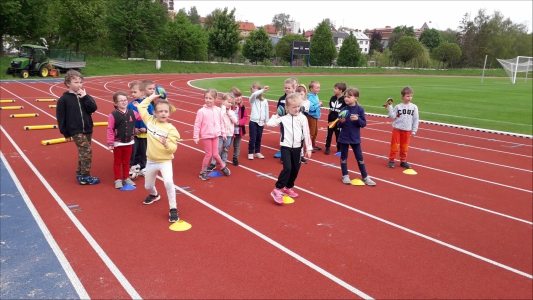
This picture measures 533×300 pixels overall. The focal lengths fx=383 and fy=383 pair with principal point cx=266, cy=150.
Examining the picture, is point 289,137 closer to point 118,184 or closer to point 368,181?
point 368,181

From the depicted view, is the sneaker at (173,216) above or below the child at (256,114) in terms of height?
below

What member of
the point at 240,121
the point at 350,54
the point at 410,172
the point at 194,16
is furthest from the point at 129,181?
the point at 194,16

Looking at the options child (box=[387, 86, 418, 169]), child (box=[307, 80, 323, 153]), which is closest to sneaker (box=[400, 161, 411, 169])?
child (box=[387, 86, 418, 169])

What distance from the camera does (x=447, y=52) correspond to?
75.4 m

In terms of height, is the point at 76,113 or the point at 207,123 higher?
the point at 76,113

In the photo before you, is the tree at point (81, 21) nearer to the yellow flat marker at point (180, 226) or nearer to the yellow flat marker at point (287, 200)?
the yellow flat marker at point (287, 200)

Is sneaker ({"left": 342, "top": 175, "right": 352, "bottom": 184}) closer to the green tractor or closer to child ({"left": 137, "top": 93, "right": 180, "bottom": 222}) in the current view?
child ({"left": 137, "top": 93, "right": 180, "bottom": 222})

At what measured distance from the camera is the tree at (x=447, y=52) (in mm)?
75000

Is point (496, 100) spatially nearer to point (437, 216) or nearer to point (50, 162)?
point (437, 216)

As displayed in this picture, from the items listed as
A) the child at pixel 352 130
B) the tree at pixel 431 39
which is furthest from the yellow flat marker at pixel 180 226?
the tree at pixel 431 39

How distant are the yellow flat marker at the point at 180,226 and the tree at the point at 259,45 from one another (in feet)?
184

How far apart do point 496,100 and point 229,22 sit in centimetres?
4135

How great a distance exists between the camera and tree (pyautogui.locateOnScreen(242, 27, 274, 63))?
59.0 meters

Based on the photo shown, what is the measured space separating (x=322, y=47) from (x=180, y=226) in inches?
2561
